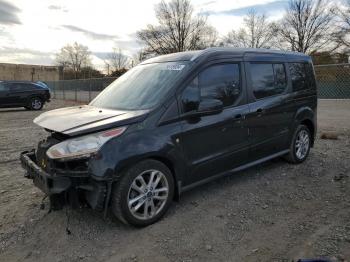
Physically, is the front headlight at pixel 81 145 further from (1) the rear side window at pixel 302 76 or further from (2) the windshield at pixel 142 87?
(1) the rear side window at pixel 302 76

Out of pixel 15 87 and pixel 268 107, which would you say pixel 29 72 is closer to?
pixel 15 87

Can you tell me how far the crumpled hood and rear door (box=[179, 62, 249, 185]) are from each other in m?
0.65

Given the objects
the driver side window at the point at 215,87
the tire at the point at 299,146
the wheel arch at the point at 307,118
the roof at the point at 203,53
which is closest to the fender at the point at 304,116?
the wheel arch at the point at 307,118

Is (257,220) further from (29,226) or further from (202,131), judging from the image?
(29,226)

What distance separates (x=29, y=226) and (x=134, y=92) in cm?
198

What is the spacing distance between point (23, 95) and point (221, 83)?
57.9 ft

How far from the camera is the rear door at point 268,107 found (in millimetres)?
5344

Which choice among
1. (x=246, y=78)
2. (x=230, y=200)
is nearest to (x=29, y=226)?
(x=230, y=200)

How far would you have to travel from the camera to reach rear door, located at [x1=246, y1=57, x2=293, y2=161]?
534 centimetres

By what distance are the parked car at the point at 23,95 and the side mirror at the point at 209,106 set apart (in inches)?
696

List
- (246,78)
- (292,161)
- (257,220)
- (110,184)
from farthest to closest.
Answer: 1. (292,161)
2. (246,78)
3. (257,220)
4. (110,184)

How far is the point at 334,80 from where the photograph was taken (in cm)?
1257

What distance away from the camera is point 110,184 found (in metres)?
3.77

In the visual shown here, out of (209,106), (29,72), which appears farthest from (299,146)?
(29,72)
